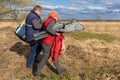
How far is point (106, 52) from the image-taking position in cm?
1357

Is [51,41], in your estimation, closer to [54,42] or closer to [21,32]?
[54,42]

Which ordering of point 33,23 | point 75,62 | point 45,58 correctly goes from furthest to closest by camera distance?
point 75,62, point 33,23, point 45,58

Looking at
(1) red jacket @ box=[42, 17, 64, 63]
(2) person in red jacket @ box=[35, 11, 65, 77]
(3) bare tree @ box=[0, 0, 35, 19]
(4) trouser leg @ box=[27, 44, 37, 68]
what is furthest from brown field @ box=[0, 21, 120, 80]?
(3) bare tree @ box=[0, 0, 35, 19]

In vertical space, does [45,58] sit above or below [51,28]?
below

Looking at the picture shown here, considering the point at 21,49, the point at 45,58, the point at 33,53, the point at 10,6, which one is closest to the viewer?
the point at 45,58

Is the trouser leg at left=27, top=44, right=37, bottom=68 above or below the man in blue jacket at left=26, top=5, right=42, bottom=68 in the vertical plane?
below

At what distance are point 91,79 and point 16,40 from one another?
247 inches

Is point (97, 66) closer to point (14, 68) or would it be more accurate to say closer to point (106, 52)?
point (106, 52)

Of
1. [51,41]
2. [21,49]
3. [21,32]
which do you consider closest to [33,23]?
[21,32]

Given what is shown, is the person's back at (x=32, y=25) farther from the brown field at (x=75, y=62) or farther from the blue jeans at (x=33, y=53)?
the brown field at (x=75, y=62)

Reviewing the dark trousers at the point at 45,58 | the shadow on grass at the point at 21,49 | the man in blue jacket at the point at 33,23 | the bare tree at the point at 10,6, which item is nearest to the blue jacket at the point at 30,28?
the man in blue jacket at the point at 33,23

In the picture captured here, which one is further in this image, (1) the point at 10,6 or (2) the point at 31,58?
(1) the point at 10,6

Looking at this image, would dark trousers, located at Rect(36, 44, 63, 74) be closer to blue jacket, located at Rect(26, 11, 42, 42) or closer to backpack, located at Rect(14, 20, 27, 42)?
blue jacket, located at Rect(26, 11, 42, 42)

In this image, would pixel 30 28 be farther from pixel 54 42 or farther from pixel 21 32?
pixel 54 42
